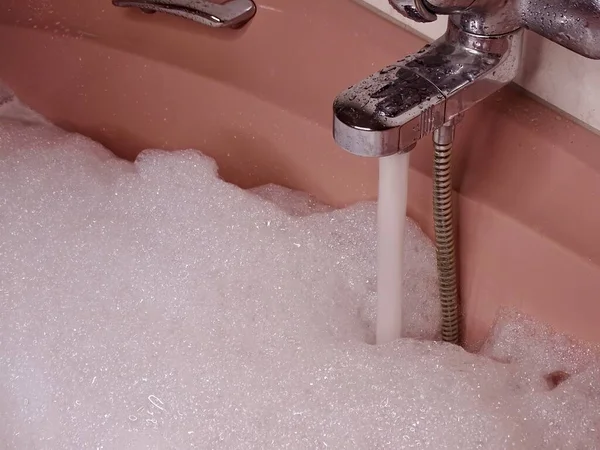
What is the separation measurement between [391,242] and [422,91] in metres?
0.15

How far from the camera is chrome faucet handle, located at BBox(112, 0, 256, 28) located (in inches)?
35.0

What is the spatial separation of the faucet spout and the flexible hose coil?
5cm

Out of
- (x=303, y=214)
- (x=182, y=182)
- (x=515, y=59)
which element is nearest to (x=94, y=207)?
(x=182, y=182)

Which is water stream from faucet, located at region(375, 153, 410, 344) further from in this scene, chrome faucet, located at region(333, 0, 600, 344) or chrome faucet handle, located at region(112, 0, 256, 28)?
chrome faucet handle, located at region(112, 0, 256, 28)

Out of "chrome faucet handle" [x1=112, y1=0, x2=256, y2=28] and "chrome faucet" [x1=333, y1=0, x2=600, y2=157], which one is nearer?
"chrome faucet" [x1=333, y1=0, x2=600, y2=157]

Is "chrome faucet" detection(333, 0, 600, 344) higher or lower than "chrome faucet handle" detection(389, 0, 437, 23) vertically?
lower

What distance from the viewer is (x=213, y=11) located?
0.89 m

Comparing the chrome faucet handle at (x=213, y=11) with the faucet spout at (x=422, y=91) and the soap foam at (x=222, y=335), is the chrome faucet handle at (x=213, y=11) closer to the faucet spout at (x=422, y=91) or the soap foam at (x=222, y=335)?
the soap foam at (x=222, y=335)

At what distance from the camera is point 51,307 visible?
834 mm

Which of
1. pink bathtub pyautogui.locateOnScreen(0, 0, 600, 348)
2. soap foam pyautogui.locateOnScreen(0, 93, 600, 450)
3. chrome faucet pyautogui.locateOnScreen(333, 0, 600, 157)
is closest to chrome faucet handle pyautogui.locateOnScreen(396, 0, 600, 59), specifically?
chrome faucet pyautogui.locateOnScreen(333, 0, 600, 157)

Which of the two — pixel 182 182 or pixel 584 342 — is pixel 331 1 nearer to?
pixel 182 182

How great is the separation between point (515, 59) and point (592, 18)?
0.08 metres

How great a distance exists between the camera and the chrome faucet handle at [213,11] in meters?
0.89

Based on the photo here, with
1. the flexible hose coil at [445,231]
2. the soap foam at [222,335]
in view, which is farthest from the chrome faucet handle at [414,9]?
the soap foam at [222,335]
